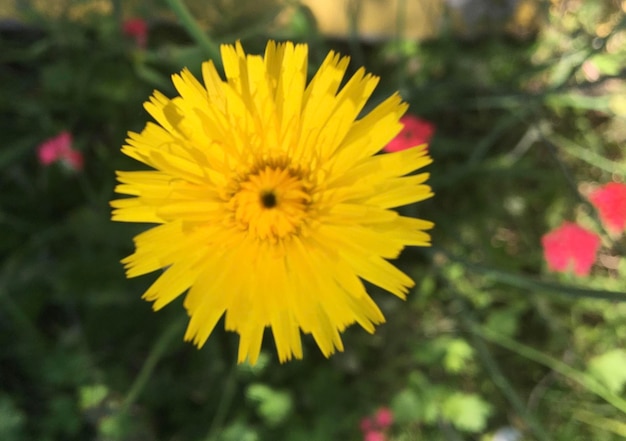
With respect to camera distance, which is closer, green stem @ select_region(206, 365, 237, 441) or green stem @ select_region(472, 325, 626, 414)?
green stem @ select_region(206, 365, 237, 441)

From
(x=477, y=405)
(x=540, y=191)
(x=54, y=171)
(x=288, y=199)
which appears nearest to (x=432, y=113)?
(x=540, y=191)

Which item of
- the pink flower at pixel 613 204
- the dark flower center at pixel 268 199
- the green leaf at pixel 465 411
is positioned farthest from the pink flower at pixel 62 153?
the pink flower at pixel 613 204

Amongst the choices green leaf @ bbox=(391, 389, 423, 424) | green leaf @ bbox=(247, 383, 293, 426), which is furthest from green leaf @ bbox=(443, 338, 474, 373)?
green leaf @ bbox=(247, 383, 293, 426)

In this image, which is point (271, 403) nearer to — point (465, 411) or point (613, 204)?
point (465, 411)

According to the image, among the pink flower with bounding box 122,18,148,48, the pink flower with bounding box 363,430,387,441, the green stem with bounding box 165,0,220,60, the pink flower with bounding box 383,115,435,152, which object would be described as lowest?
the pink flower with bounding box 363,430,387,441

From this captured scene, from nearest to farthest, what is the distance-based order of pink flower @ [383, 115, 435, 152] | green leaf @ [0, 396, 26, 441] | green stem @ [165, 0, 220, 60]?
green stem @ [165, 0, 220, 60], green leaf @ [0, 396, 26, 441], pink flower @ [383, 115, 435, 152]

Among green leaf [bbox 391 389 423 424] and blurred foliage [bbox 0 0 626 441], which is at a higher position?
blurred foliage [bbox 0 0 626 441]

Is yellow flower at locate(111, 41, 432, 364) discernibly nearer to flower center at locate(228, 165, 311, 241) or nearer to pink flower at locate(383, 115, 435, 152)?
flower center at locate(228, 165, 311, 241)
